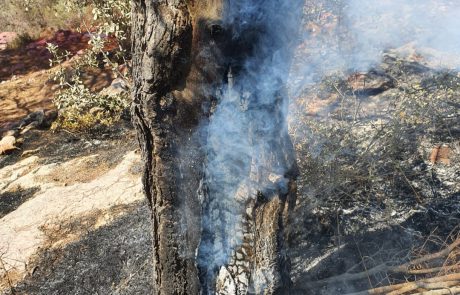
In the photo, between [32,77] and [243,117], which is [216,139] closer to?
[243,117]

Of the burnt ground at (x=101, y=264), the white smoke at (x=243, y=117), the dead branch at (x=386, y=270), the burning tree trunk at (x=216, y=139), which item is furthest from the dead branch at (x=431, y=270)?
the burnt ground at (x=101, y=264)

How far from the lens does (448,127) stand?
3.76 metres

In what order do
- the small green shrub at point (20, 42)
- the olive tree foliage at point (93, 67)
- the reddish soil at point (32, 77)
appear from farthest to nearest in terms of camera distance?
the small green shrub at point (20, 42) < the reddish soil at point (32, 77) < the olive tree foliage at point (93, 67)

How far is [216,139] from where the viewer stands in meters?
1.76

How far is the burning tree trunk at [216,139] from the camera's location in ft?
4.99

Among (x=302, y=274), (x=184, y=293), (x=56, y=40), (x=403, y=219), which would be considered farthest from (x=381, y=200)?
(x=56, y=40)

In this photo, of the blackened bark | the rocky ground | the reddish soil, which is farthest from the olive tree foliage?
the blackened bark

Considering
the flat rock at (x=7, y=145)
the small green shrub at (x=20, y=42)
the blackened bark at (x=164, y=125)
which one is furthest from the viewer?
the small green shrub at (x=20, y=42)

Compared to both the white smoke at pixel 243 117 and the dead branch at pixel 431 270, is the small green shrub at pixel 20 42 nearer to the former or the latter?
the white smoke at pixel 243 117

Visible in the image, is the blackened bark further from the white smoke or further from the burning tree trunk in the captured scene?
the white smoke

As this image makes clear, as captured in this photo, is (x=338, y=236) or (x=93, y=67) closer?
(x=338, y=236)

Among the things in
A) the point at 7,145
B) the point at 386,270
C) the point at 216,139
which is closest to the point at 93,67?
the point at 7,145

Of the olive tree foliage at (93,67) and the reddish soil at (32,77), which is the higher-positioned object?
the reddish soil at (32,77)

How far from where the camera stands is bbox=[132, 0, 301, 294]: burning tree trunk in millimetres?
1521
